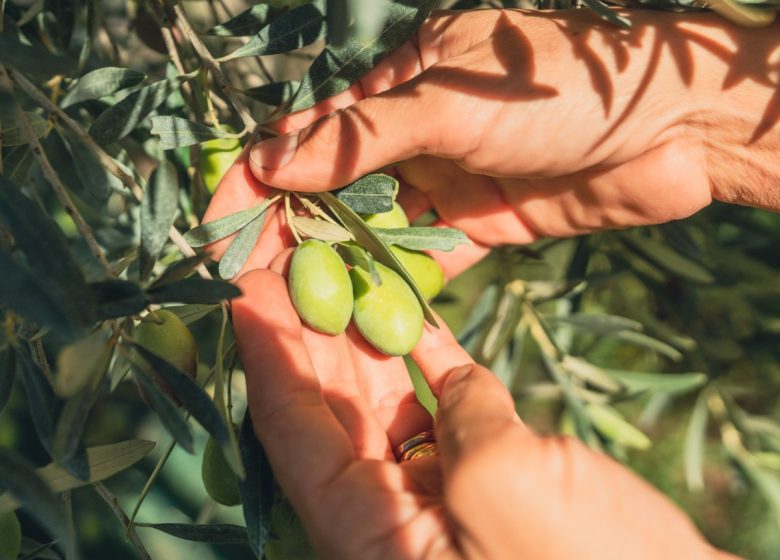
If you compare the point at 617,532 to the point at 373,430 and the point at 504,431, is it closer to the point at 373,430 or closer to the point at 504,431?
the point at 504,431

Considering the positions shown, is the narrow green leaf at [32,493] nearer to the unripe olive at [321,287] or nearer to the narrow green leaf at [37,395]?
the narrow green leaf at [37,395]

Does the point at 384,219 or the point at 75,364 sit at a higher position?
the point at 75,364

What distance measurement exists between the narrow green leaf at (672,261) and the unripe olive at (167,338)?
4.27ft

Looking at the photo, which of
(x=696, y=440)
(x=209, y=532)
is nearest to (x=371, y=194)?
(x=209, y=532)

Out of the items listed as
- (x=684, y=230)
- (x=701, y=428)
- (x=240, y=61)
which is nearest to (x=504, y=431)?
(x=684, y=230)

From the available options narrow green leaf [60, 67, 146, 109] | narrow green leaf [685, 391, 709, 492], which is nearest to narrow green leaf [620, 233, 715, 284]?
narrow green leaf [685, 391, 709, 492]

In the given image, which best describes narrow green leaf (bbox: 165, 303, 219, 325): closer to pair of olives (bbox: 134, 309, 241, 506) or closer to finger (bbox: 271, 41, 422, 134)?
pair of olives (bbox: 134, 309, 241, 506)

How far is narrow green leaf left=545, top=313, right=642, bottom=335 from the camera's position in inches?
71.6

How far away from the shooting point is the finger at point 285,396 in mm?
1141

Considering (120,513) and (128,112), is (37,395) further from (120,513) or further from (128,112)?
(128,112)

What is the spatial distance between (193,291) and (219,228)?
0.32 metres

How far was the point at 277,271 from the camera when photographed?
1355mm

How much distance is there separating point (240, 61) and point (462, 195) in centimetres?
63

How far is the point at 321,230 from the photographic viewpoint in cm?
129
